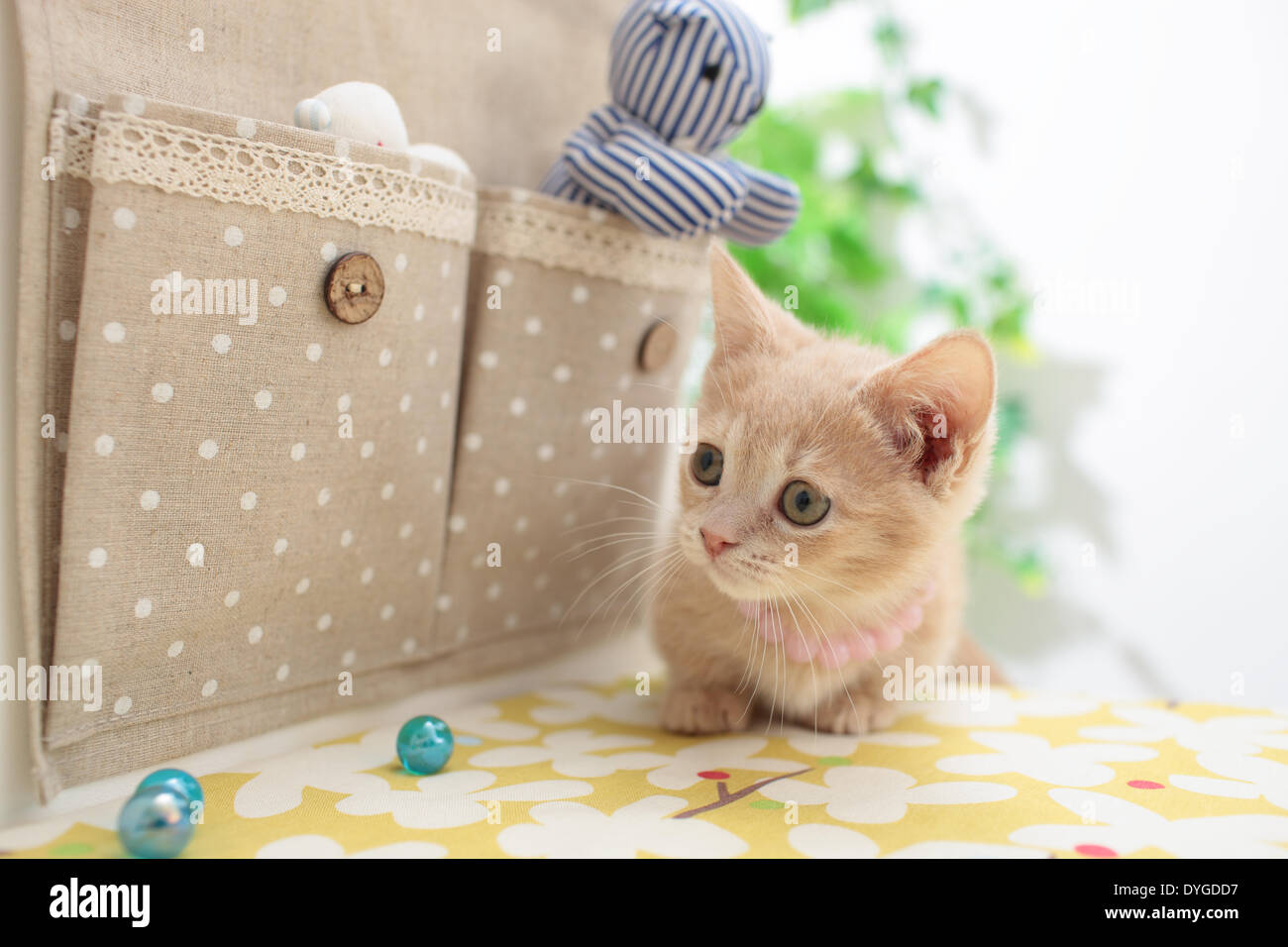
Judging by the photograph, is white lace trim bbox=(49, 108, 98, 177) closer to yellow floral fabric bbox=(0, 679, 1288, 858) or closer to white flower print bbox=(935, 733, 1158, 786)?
yellow floral fabric bbox=(0, 679, 1288, 858)

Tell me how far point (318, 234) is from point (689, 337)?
2.22 ft

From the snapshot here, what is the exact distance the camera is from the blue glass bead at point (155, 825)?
2.67 ft

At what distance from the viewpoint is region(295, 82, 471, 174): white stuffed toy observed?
103 cm

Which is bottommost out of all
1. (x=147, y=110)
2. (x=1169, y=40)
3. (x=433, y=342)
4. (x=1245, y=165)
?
(x=433, y=342)

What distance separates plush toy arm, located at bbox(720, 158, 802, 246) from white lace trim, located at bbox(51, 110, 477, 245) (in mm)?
423

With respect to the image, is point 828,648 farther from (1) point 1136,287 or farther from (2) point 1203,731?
(1) point 1136,287

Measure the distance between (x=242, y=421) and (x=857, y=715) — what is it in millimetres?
861

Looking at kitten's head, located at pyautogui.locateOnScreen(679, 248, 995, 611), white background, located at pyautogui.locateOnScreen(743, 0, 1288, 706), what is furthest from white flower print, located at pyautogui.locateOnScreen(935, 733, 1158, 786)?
white background, located at pyautogui.locateOnScreen(743, 0, 1288, 706)

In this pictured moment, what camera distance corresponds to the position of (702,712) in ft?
4.13

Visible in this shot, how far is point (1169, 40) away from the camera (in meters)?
2.00

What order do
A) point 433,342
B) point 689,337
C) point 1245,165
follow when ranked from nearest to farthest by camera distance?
point 433,342 < point 689,337 < point 1245,165

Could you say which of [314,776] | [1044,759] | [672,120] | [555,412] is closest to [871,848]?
[1044,759]
